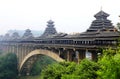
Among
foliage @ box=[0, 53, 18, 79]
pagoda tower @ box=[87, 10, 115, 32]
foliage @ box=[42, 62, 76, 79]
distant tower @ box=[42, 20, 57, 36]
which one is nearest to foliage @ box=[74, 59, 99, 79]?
foliage @ box=[42, 62, 76, 79]

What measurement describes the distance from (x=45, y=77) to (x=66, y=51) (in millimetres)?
14076

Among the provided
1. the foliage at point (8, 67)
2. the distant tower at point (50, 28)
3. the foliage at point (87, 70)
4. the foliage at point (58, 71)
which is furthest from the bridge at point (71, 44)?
the foliage at point (87, 70)

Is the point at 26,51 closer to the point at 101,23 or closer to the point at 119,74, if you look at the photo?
the point at 101,23

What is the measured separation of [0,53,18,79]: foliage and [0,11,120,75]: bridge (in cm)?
128

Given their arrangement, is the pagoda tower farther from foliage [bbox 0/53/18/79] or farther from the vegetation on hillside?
foliage [bbox 0/53/18/79]

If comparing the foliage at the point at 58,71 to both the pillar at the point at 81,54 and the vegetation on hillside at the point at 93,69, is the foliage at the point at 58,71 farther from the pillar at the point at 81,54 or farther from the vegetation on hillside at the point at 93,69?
the pillar at the point at 81,54

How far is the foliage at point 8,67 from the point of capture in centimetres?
6759

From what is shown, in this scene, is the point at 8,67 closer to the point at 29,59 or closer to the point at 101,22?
the point at 29,59

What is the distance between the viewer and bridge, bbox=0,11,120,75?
35.6 metres

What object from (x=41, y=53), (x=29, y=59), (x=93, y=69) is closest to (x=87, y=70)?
(x=93, y=69)

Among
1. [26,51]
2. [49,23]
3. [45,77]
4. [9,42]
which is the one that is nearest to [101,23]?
[45,77]

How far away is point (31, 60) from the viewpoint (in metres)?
71.8

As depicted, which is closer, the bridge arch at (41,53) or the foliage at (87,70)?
the foliage at (87,70)

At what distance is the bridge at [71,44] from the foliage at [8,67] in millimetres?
1276
